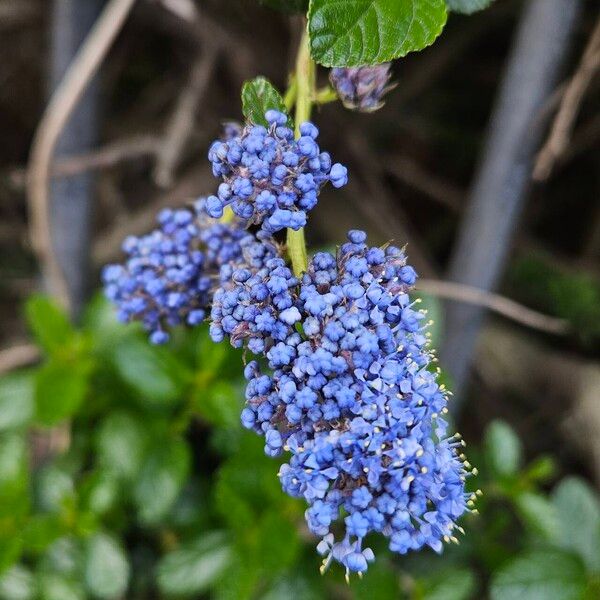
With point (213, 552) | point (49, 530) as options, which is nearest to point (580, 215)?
point (213, 552)

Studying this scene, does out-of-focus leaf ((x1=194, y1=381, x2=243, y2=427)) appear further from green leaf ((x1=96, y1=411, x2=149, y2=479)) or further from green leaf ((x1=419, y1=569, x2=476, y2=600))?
green leaf ((x1=419, y1=569, x2=476, y2=600))

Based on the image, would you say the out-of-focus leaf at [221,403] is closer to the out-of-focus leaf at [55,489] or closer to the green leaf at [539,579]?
the out-of-focus leaf at [55,489]

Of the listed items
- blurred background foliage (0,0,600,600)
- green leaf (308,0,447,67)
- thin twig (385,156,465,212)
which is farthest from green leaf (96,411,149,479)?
thin twig (385,156,465,212)

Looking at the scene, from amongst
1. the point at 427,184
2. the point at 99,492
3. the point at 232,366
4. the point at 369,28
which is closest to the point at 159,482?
the point at 99,492

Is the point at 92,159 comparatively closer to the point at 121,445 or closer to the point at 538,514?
the point at 121,445

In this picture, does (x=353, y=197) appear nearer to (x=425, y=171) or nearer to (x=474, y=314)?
(x=425, y=171)

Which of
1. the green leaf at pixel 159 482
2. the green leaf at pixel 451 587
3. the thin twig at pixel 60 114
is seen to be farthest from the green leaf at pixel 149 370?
the green leaf at pixel 451 587
